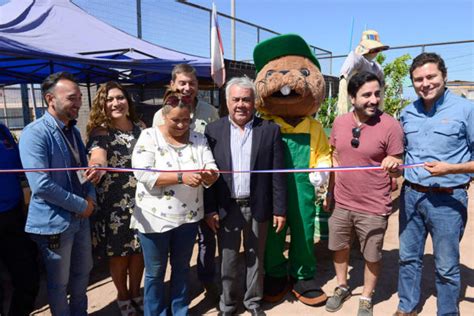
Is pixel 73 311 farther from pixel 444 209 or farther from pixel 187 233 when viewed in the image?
pixel 444 209

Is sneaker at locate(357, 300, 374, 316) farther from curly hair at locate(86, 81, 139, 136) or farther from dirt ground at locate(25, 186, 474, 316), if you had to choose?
curly hair at locate(86, 81, 139, 136)

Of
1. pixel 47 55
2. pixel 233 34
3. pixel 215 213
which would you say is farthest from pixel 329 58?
pixel 215 213

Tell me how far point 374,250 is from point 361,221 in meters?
0.25

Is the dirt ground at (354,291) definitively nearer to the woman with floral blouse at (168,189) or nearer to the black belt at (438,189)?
the woman with floral blouse at (168,189)

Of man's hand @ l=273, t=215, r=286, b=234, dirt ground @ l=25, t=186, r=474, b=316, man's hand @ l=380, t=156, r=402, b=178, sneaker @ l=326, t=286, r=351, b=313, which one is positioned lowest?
dirt ground @ l=25, t=186, r=474, b=316

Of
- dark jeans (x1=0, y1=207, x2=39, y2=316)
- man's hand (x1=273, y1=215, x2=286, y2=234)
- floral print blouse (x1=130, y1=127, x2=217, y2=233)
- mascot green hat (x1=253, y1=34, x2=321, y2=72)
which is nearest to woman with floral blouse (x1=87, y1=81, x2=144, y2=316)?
floral print blouse (x1=130, y1=127, x2=217, y2=233)

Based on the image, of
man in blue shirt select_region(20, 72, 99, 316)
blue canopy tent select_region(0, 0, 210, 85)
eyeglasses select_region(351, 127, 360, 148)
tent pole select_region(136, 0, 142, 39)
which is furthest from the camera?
tent pole select_region(136, 0, 142, 39)

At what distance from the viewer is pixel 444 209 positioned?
2.43 metres

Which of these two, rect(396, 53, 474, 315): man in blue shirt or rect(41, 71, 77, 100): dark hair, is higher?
rect(41, 71, 77, 100): dark hair

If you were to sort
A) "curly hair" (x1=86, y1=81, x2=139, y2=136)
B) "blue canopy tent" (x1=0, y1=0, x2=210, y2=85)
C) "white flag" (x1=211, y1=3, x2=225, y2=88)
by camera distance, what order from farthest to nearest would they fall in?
"blue canopy tent" (x1=0, y1=0, x2=210, y2=85) → "white flag" (x1=211, y1=3, x2=225, y2=88) → "curly hair" (x1=86, y1=81, x2=139, y2=136)

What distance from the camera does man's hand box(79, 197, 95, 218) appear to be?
2344mm

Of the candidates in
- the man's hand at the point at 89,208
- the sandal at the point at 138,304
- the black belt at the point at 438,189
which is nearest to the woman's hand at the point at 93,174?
the man's hand at the point at 89,208

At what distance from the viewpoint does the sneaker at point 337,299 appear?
9.86 ft

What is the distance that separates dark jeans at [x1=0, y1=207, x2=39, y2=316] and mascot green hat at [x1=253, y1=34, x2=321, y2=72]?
239 cm
